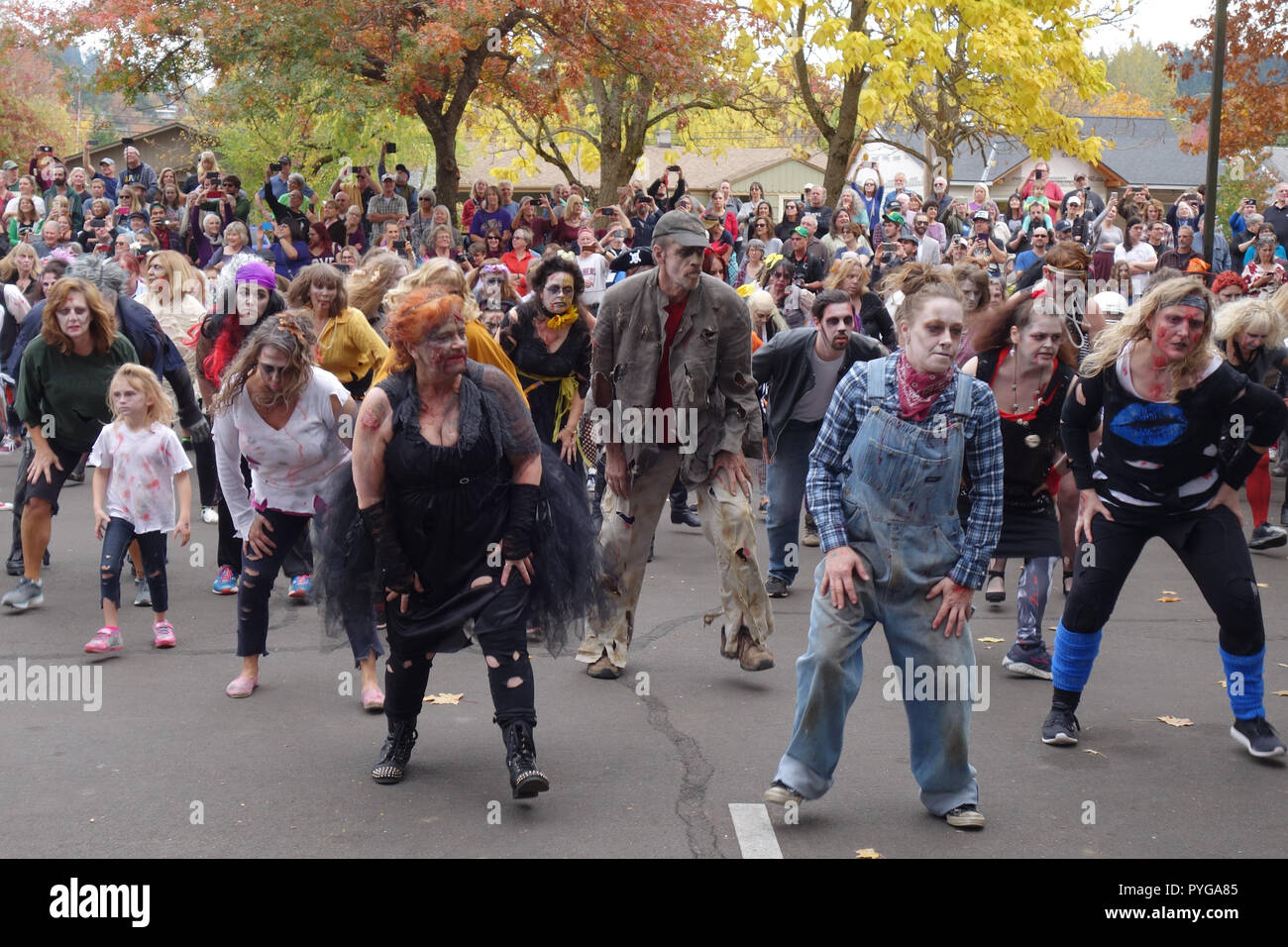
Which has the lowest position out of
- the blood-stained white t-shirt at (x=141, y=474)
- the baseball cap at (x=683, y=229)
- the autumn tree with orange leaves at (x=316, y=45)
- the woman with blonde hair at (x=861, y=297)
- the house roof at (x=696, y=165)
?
the blood-stained white t-shirt at (x=141, y=474)

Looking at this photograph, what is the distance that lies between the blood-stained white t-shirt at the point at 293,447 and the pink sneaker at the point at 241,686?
828mm

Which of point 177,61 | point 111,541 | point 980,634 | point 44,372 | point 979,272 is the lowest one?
point 980,634

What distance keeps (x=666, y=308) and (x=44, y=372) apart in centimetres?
378

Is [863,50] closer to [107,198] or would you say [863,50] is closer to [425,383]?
[107,198]

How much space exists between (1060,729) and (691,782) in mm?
1601

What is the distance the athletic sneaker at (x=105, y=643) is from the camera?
719 cm

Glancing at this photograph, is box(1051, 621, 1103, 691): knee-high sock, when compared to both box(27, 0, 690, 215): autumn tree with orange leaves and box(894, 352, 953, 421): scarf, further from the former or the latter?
box(27, 0, 690, 215): autumn tree with orange leaves

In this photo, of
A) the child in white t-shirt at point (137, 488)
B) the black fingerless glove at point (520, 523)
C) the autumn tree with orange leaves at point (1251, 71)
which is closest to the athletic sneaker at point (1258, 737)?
the black fingerless glove at point (520, 523)

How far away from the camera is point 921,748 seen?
4805mm

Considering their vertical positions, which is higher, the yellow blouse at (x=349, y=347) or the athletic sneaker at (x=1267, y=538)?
the yellow blouse at (x=349, y=347)

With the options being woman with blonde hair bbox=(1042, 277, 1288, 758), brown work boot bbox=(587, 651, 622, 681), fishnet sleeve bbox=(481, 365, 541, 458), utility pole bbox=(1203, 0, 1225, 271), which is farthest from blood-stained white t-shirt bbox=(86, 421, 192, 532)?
utility pole bbox=(1203, 0, 1225, 271)

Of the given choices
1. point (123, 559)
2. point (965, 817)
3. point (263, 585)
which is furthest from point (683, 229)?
point (123, 559)

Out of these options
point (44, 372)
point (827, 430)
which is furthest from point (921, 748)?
point (44, 372)

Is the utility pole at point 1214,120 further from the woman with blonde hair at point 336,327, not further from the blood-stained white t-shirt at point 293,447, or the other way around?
the blood-stained white t-shirt at point 293,447
